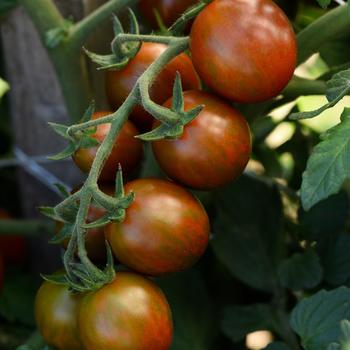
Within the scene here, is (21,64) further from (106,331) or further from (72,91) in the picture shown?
(106,331)

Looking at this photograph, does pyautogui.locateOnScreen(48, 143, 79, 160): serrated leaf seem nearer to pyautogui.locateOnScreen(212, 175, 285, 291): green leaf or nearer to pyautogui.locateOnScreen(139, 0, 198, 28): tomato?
pyautogui.locateOnScreen(139, 0, 198, 28): tomato

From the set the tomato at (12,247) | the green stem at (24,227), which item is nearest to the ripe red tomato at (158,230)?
the green stem at (24,227)

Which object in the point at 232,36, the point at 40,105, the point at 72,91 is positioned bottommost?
the point at 40,105

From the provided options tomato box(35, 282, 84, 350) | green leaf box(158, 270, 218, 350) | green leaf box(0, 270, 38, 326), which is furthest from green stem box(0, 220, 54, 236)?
tomato box(35, 282, 84, 350)

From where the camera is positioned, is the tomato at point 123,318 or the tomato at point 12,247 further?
the tomato at point 12,247

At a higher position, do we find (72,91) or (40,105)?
(72,91)

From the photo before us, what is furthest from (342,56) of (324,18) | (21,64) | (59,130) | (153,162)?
(21,64)

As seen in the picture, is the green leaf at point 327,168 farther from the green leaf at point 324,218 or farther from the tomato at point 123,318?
the green leaf at point 324,218
